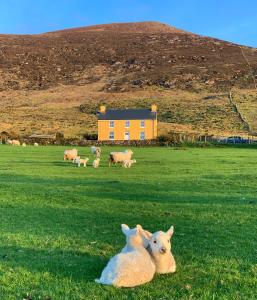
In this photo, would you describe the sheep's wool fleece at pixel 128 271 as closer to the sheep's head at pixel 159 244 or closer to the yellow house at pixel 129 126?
the sheep's head at pixel 159 244

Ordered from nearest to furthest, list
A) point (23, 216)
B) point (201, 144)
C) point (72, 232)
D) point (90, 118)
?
point (72, 232) → point (23, 216) → point (201, 144) → point (90, 118)

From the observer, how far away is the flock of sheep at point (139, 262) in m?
8.48

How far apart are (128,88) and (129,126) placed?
6271 centimetres

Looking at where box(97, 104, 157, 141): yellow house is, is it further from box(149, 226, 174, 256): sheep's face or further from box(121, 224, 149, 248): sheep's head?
box(149, 226, 174, 256): sheep's face

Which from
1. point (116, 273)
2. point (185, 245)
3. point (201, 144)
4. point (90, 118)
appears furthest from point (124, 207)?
point (90, 118)

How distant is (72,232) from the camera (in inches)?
516

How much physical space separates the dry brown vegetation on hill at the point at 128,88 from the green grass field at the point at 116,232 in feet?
245

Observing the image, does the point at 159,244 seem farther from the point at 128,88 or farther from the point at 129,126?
the point at 128,88

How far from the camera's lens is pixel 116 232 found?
13086 mm

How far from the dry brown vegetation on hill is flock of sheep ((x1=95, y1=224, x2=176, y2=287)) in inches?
3425

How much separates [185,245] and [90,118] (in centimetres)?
10500

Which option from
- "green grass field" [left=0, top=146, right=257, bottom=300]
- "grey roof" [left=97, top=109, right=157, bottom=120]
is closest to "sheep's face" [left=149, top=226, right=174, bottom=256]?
"green grass field" [left=0, top=146, right=257, bottom=300]

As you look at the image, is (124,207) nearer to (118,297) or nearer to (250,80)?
(118,297)

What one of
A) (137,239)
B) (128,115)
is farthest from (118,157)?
(128,115)
